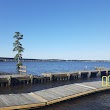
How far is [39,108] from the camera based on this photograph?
946 inches

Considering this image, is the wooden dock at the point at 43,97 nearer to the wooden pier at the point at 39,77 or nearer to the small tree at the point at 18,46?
the wooden pier at the point at 39,77

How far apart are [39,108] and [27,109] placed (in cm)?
167

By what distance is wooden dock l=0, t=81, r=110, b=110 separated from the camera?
23.0 meters

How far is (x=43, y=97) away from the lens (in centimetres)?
2675

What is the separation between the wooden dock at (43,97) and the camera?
2296cm

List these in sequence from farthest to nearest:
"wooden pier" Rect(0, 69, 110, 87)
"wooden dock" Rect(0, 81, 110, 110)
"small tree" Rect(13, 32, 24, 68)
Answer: "small tree" Rect(13, 32, 24, 68)
"wooden pier" Rect(0, 69, 110, 87)
"wooden dock" Rect(0, 81, 110, 110)

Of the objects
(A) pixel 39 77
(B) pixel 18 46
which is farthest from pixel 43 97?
(B) pixel 18 46

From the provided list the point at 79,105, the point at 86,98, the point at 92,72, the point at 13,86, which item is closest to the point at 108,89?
the point at 86,98

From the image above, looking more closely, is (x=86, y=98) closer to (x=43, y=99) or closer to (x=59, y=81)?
(x=43, y=99)

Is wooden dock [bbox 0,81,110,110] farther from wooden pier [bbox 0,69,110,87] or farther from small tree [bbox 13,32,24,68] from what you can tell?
small tree [bbox 13,32,24,68]

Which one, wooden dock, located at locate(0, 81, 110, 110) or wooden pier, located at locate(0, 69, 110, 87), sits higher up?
wooden pier, located at locate(0, 69, 110, 87)

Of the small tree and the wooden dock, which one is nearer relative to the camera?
the wooden dock

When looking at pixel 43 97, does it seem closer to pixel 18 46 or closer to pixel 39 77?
pixel 39 77

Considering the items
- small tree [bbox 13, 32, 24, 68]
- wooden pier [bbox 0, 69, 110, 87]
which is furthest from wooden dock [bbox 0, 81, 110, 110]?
small tree [bbox 13, 32, 24, 68]
